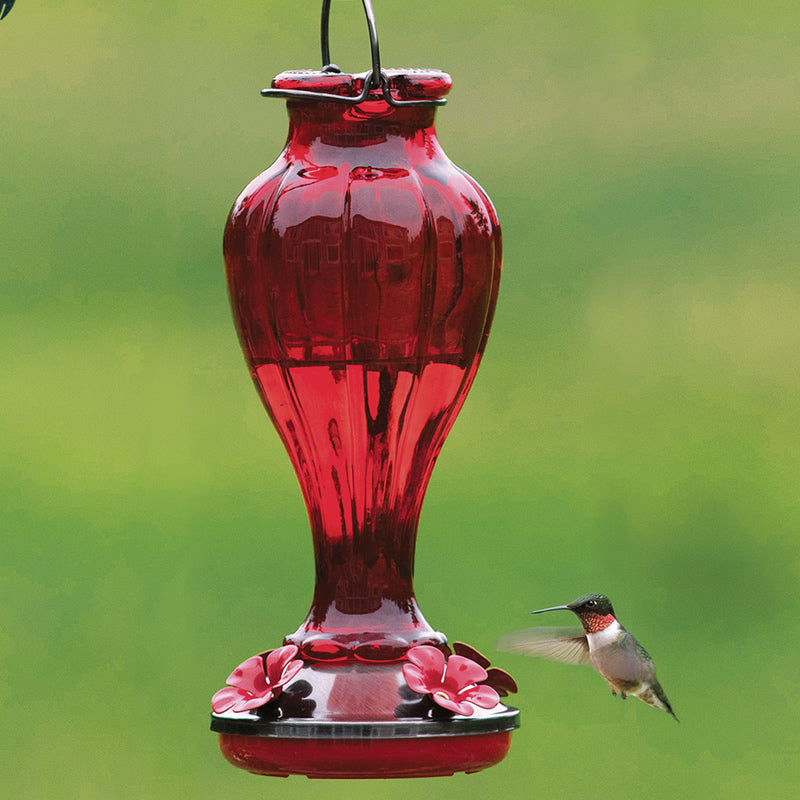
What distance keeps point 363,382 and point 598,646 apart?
110 centimetres

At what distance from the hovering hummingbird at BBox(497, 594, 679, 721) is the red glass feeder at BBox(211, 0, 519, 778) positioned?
0.74 m

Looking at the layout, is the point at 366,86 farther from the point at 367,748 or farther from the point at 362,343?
the point at 367,748

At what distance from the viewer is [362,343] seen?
201cm

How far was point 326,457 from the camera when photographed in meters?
2.10

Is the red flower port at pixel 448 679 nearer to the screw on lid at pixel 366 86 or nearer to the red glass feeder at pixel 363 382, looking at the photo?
the red glass feeder at pixel 363 382

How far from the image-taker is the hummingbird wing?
2.90 m

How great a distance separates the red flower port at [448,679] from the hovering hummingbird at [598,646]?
0.80 meters

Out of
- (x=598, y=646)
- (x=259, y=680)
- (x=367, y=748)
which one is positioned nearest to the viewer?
(x=367, y=748)

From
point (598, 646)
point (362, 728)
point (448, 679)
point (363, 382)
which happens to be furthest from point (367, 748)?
point (598, 646)

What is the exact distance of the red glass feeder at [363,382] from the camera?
1968mm

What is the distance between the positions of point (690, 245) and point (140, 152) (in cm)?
348

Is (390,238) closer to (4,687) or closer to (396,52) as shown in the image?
(4,687)

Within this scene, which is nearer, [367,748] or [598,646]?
[367,748]

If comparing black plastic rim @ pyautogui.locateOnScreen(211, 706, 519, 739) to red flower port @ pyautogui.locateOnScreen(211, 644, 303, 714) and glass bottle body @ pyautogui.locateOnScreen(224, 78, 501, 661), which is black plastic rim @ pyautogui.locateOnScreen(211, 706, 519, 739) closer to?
red flower port @ pyautogui.locateOnScreen(211, 644, 303, 714)
